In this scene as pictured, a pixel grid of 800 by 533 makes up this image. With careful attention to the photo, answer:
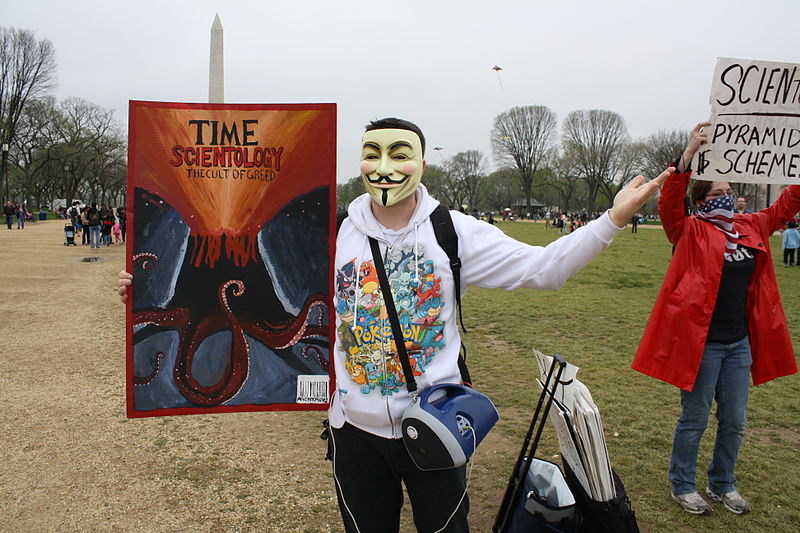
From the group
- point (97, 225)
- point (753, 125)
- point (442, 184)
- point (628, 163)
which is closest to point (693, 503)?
point (753, 125)

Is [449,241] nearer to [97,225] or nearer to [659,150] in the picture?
[97,225]

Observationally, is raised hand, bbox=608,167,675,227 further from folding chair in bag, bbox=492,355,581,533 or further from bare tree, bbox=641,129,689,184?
bare tree, bbox=641,129,689,184

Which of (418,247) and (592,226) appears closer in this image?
(592,226)

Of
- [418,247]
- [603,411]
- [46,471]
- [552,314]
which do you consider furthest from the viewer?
[552,314]

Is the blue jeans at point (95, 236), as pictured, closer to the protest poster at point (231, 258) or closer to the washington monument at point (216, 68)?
the washington monument at point (216, 68)

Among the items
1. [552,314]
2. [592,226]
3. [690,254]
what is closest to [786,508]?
[690,254]

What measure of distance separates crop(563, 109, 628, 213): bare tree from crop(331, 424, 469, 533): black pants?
80.0 meters

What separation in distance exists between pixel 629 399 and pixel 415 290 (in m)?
4.63

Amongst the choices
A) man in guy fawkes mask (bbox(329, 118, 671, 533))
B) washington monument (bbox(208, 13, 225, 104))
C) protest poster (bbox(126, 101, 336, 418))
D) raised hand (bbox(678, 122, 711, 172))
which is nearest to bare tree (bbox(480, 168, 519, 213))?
washington monument (bbox(208, 13, 225, 104))

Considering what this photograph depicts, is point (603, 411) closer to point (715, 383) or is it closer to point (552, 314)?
point (715, 383)

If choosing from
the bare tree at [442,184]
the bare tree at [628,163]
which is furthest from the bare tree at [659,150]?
the bare tree at [442,184]

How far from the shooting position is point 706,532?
148 inches

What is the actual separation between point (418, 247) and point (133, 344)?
5.12ft

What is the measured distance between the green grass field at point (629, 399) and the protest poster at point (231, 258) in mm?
2561
